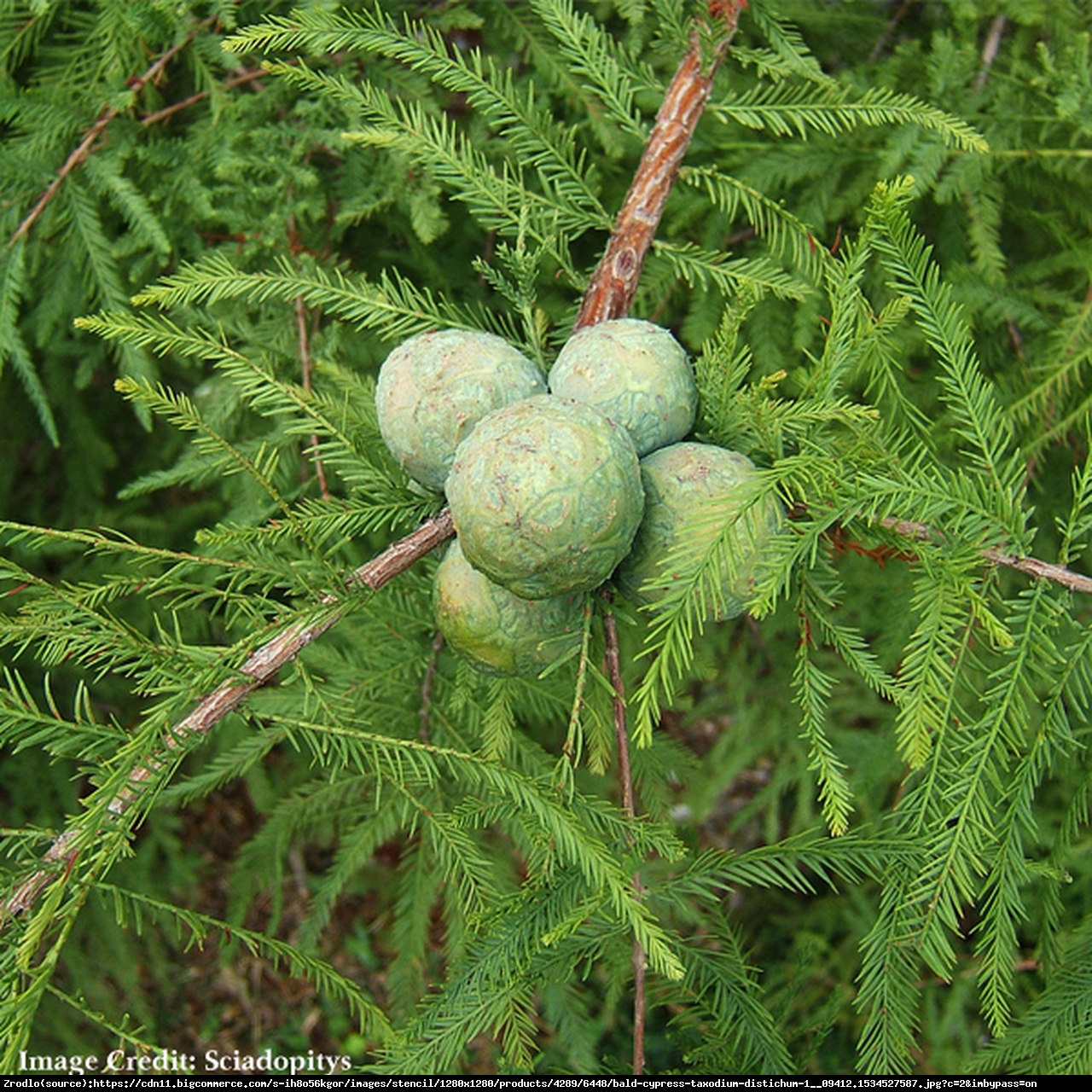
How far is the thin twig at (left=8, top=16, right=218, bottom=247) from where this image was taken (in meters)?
2.12

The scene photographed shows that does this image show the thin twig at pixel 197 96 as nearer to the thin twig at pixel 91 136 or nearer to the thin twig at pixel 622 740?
the thin twig at pixel 91 136

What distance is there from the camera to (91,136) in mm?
2152

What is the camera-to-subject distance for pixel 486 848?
2.49 metres

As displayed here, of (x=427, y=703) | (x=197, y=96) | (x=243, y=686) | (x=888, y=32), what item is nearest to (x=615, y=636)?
(x=243, y=686)

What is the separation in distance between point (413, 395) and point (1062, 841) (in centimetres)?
125

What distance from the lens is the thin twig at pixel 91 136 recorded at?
2115 mm

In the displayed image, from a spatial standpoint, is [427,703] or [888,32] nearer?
[427,703]

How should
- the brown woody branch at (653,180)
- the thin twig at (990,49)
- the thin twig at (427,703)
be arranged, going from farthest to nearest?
the thin twig at (990,49) < the thin twig at (427,703) < the brown woody branch at (653,180)

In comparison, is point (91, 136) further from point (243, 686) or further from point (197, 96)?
point (243, 686)

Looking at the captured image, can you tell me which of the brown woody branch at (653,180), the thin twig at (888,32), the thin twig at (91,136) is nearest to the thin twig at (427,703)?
the brown woody branch at (653,180)

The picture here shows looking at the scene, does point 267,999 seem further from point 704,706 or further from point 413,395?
point 413,395

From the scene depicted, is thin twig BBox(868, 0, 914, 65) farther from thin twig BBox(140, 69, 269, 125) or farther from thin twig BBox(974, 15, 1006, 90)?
thin twig BBox(140, 69, 269, 125)

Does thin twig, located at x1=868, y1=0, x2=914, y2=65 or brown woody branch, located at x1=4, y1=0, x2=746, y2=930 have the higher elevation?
thin twig, located at x1=868, y1=0, x2=914, y2=65

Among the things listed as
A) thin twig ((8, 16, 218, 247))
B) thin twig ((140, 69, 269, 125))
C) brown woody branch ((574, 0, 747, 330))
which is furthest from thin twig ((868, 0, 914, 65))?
thin twig ((8, 16, 218, 247))
